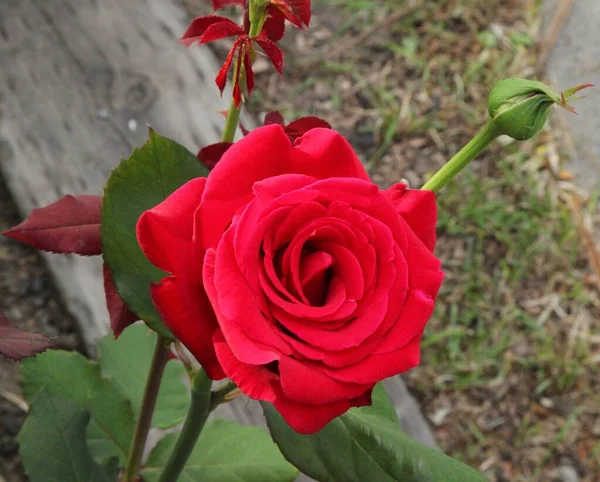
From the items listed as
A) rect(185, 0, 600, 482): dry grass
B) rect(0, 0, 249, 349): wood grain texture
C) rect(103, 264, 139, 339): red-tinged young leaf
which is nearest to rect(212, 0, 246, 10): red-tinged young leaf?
rect(103, 264, 139, 339): red-tinged young leaf

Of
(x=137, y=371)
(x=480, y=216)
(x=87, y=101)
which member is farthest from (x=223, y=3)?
(x=480, y=216)

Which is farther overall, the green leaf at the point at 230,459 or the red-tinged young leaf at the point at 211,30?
the green leaf at the point at 230,459

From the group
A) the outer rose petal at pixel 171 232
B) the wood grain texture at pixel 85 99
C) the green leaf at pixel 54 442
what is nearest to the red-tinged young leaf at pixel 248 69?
the outer rose petal at pixel 171 232

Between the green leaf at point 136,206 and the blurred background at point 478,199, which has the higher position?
the green leaf at point 136,206

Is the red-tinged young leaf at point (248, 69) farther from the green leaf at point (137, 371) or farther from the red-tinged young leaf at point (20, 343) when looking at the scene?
the green leaf at point (137, 371)

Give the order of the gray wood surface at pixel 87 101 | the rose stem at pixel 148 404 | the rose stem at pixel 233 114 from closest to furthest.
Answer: the rose stem at pixel 233 114 → the rose stem at pixel 148 404 → the gray wood surface at pixel 87 101

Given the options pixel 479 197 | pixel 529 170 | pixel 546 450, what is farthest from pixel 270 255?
pixel 529 170
